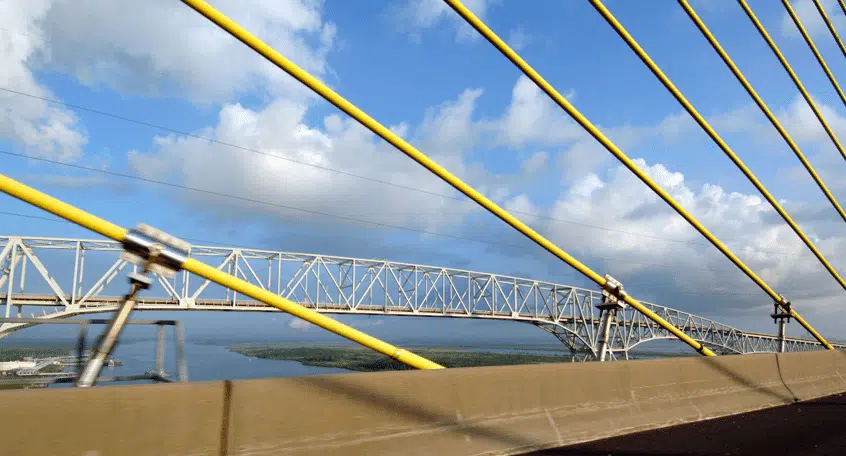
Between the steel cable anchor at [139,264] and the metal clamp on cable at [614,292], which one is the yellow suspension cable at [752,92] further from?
the steel cable anchor at [139,264]

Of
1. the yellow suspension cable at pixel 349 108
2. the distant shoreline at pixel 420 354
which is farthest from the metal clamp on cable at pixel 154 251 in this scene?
the distant shoreline at pixel 420 354

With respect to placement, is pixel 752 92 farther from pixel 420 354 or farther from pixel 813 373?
pixel 420 354

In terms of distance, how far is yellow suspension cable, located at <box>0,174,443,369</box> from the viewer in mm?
3160

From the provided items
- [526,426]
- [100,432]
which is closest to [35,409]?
[100,432]

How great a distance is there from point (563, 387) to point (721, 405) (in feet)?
9.60

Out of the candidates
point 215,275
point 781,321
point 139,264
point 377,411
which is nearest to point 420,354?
point 781,321

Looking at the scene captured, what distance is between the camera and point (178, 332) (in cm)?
510

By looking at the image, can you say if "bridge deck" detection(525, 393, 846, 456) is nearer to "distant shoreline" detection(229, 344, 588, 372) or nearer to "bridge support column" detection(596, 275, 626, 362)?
"bridge support column" detection(596, 275, 626, 362)

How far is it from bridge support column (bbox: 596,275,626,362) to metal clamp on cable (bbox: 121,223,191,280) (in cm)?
460

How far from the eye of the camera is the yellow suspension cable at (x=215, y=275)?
10.4ft

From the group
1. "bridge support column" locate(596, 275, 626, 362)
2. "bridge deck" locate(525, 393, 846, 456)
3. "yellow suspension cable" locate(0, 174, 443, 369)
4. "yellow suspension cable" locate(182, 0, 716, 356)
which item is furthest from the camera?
"bridge support column" locate(596, 275, 626, 362)

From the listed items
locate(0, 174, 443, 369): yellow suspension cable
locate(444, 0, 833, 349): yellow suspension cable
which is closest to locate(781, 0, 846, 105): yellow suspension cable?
locate(444, 0, 833, 349): yellow suspension cable

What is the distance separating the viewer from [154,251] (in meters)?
3.34

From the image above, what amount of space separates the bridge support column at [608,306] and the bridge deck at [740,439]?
1000mm
